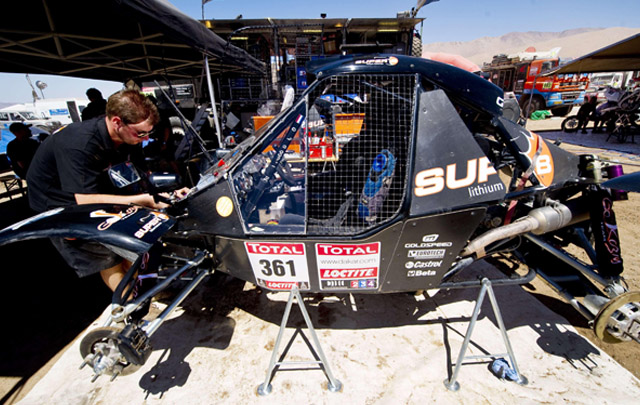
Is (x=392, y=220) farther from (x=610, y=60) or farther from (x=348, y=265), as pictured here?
(x=610, y=60)

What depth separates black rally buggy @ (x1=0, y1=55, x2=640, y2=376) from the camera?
71.5 inches

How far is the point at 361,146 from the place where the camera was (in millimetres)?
2551

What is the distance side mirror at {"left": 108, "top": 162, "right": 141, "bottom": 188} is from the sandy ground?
4.57 feet

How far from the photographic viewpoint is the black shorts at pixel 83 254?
2006 mm

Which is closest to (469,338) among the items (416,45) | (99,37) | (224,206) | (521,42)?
(224,206)

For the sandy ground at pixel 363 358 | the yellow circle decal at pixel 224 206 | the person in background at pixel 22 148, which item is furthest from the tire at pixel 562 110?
the person in background at pixel 22 148

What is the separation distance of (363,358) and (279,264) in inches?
42.7

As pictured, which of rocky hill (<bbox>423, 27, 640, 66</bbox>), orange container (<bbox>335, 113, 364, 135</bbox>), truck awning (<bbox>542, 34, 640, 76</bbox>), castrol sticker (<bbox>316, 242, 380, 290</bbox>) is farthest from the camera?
rocky hill (<bbox>423, 27, 640, 66</bbox>)

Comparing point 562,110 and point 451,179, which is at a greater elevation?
point 451,179

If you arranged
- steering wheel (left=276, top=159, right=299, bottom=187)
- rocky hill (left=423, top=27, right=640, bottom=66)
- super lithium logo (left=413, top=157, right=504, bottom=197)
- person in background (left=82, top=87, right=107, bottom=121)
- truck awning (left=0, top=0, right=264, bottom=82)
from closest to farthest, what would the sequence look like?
1. super lithium logo (left=413, top=157, right=504, bottom=197)
2. steering wheel (left=276, top=159, right=299, bottom=187)
3. truck awning (left=0, top=0, right=264, bottom=82)
4. person in background (left=82, top=87, right=107, bottom=121)
5. rocky hill (left=423, top=27, right=640, bottom=66)

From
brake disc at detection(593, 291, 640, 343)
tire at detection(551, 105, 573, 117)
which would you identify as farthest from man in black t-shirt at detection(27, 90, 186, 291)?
tire at detection(551, 105, 573, 117)

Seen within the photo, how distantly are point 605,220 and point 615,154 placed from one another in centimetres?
891

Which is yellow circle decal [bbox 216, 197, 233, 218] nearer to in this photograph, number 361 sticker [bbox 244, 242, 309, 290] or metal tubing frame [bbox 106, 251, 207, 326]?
number 361 sticker [bbox 244, 242, 309, 290]

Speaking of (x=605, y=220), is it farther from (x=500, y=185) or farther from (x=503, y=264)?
(x=503, y=264)
